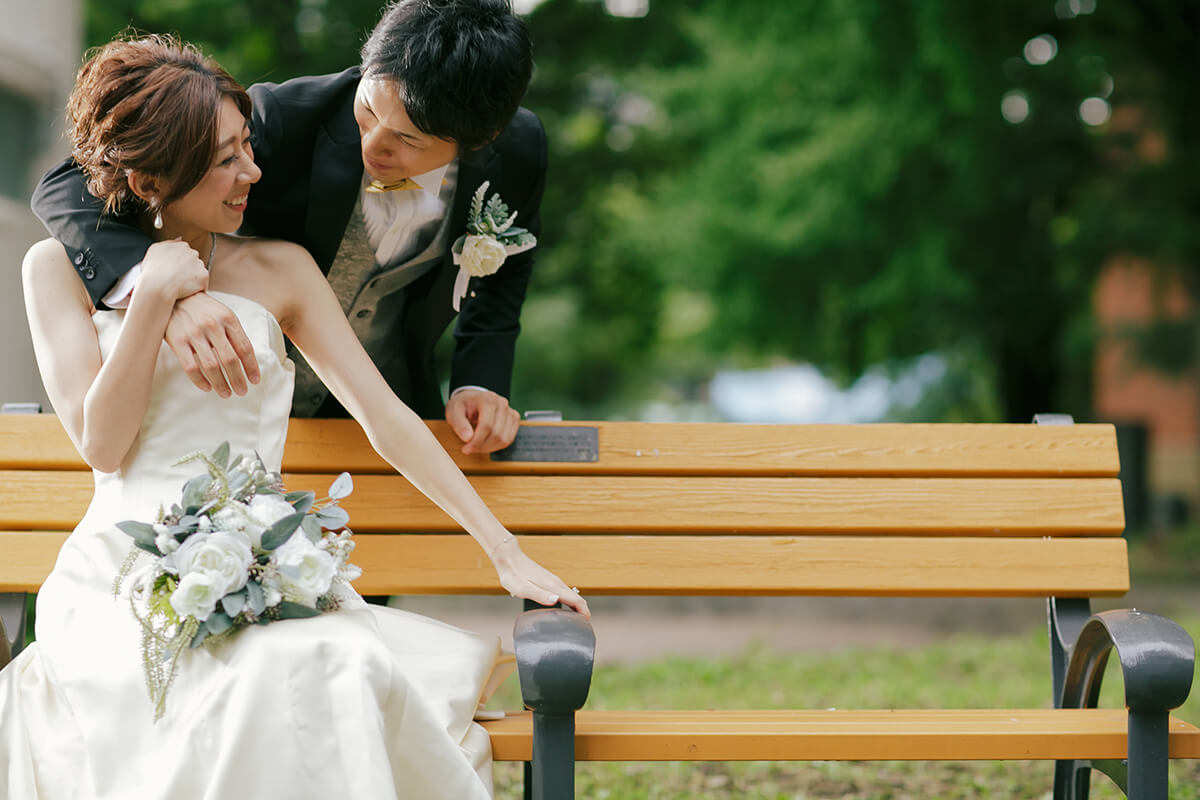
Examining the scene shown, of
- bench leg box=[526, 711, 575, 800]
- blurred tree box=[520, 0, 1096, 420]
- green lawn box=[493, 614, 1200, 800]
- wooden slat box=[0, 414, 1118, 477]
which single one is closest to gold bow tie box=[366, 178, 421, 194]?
wooden slat box=[0, 414, 1118, 477]

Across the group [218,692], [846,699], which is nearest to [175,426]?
[218,692]

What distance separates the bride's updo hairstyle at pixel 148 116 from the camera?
2.46 m

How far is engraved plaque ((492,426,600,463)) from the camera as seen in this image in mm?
3207

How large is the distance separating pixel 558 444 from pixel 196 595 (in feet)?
3.95

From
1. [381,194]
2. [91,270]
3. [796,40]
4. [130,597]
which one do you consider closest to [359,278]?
[381,194]

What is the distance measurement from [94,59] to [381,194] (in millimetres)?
699

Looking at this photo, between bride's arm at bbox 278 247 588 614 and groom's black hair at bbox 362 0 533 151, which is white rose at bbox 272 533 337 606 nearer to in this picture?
bride's arm at bbox 278 247 588 614

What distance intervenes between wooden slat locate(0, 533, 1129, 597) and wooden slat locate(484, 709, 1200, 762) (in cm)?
54

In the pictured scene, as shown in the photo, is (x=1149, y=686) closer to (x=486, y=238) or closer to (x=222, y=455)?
(x=486, y=238)

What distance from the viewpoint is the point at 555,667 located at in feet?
7.59

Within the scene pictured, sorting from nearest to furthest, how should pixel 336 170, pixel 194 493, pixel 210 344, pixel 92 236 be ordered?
pixel 194 493 < pixel 210 344 < pixel 92 236 < pixel 336 170

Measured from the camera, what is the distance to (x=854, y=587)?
3.19 meters

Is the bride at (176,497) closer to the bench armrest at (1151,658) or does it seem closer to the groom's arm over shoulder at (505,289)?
the groom's arm over shoulder at (505,289)

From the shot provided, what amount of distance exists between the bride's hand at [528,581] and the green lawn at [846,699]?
1384 millimetres
